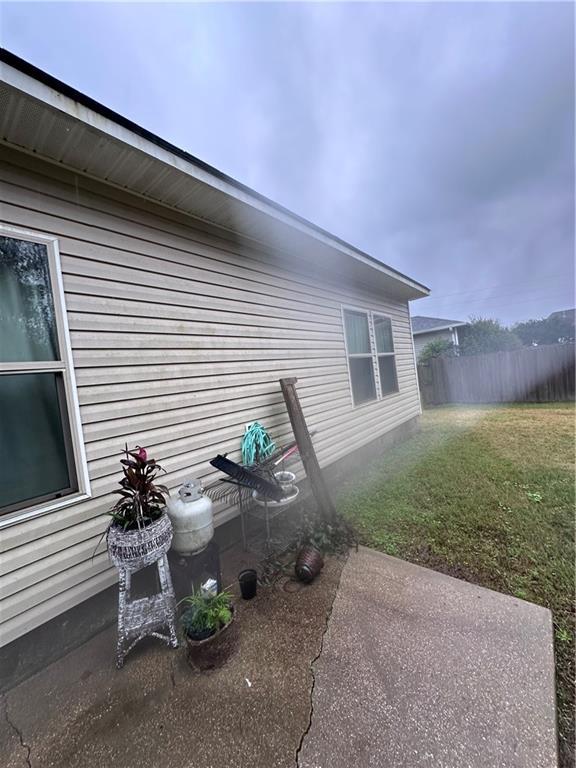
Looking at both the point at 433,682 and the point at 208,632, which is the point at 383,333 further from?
the point at 208,632

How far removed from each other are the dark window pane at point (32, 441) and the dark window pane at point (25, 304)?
16 cm

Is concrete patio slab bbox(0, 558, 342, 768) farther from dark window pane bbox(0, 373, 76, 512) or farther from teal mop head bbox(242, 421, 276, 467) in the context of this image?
teal mop head bbox(242, 421, 276, 467)

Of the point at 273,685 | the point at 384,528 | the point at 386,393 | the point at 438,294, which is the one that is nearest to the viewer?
the point at 273,685

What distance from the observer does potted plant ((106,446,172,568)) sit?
1647mm

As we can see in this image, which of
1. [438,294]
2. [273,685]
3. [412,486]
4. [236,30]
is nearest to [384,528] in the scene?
[412,486]

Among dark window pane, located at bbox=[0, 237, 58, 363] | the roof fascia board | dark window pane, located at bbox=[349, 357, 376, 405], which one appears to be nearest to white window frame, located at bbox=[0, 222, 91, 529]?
dark window pane, located at bbox=[0, 237, 58, 363]

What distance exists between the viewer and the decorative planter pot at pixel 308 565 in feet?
7.56

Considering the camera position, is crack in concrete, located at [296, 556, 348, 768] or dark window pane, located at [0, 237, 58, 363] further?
dark window pane, located at [0, 237, 58, 363]

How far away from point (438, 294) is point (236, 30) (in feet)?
116

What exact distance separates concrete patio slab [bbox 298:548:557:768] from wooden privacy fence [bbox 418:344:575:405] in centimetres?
993

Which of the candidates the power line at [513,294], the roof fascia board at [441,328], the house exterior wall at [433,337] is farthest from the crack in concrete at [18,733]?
the power line at [513,294]

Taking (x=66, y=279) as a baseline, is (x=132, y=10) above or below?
above

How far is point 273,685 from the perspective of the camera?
1.56 m

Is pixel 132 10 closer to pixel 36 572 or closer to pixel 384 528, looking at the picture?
pixel 36 572
